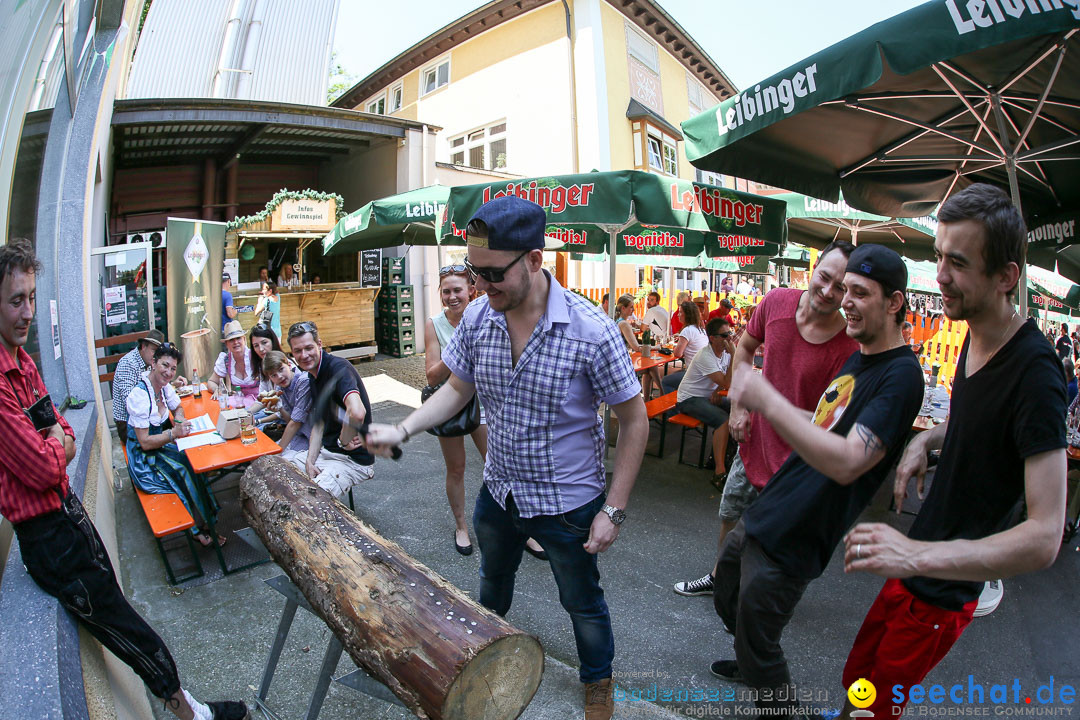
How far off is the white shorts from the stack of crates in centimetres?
801

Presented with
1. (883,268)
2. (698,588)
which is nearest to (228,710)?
(698,588)

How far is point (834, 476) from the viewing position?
1.54m

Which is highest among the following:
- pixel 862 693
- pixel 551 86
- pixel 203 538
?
pixel 551 86

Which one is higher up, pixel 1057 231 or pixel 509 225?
pixel 1057 231

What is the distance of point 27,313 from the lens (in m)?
2.01

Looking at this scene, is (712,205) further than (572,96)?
No

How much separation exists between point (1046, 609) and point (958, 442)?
2704mm

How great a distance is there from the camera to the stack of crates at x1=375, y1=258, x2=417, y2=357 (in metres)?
11.7

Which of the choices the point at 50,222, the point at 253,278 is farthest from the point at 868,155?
the point at 253,278

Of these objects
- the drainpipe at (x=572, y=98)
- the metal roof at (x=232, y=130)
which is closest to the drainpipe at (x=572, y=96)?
the drainpipe at (x=572, y=98)

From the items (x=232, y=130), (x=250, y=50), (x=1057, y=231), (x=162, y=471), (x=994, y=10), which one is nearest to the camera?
(x=994, y=10)

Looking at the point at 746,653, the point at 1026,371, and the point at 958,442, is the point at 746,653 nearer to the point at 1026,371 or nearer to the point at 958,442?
the point at 958,442

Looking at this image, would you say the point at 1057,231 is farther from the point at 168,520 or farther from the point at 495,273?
the point at 168,520

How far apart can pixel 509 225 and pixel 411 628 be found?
4.55ft
